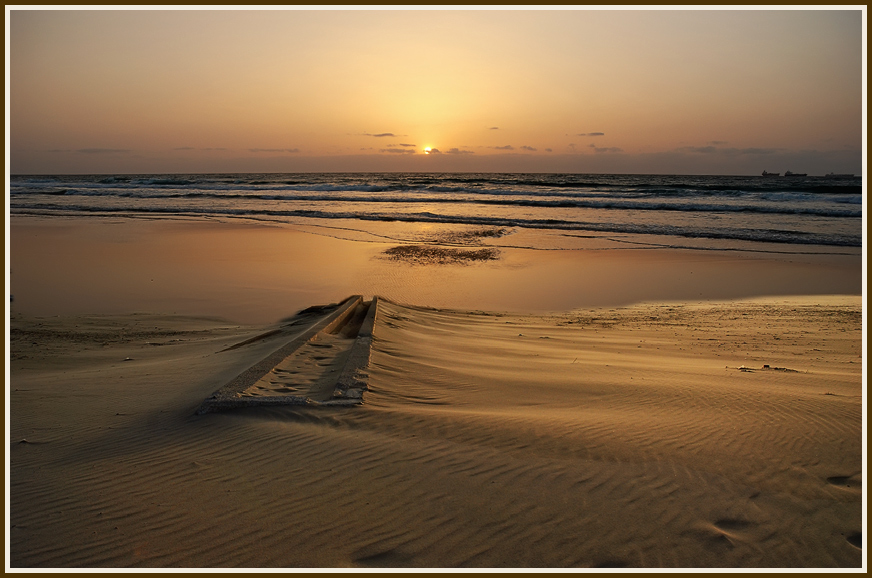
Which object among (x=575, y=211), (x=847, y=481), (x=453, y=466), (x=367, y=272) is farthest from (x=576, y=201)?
(x=453, y=466)

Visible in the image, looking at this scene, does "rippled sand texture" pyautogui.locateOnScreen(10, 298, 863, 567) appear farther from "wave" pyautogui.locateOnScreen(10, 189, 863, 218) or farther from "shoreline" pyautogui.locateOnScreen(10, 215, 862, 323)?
"wave" pyautogui.locateOnScreen(10, 189, 863, 218)

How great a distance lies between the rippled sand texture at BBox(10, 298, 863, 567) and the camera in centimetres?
295

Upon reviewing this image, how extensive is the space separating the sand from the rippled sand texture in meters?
0.02

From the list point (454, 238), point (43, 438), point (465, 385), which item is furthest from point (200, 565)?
point (454, 238)

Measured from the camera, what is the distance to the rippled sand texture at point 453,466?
2951 mm

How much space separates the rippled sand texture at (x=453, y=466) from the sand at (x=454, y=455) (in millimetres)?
16

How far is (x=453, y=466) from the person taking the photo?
3666mm

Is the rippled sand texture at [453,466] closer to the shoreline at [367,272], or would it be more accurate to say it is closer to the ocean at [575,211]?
the shoreline at [367,272]

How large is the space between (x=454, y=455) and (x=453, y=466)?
15 cm

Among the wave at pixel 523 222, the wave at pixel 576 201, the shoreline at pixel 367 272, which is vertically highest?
the wave at pixel 576 201

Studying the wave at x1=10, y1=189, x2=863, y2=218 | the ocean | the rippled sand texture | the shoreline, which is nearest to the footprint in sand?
the rippled sand texture

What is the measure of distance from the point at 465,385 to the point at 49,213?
27.4 m

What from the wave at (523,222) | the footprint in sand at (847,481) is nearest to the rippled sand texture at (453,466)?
the footprint in sand at (847,481)

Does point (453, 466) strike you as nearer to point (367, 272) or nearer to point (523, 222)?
point (367, 272)
